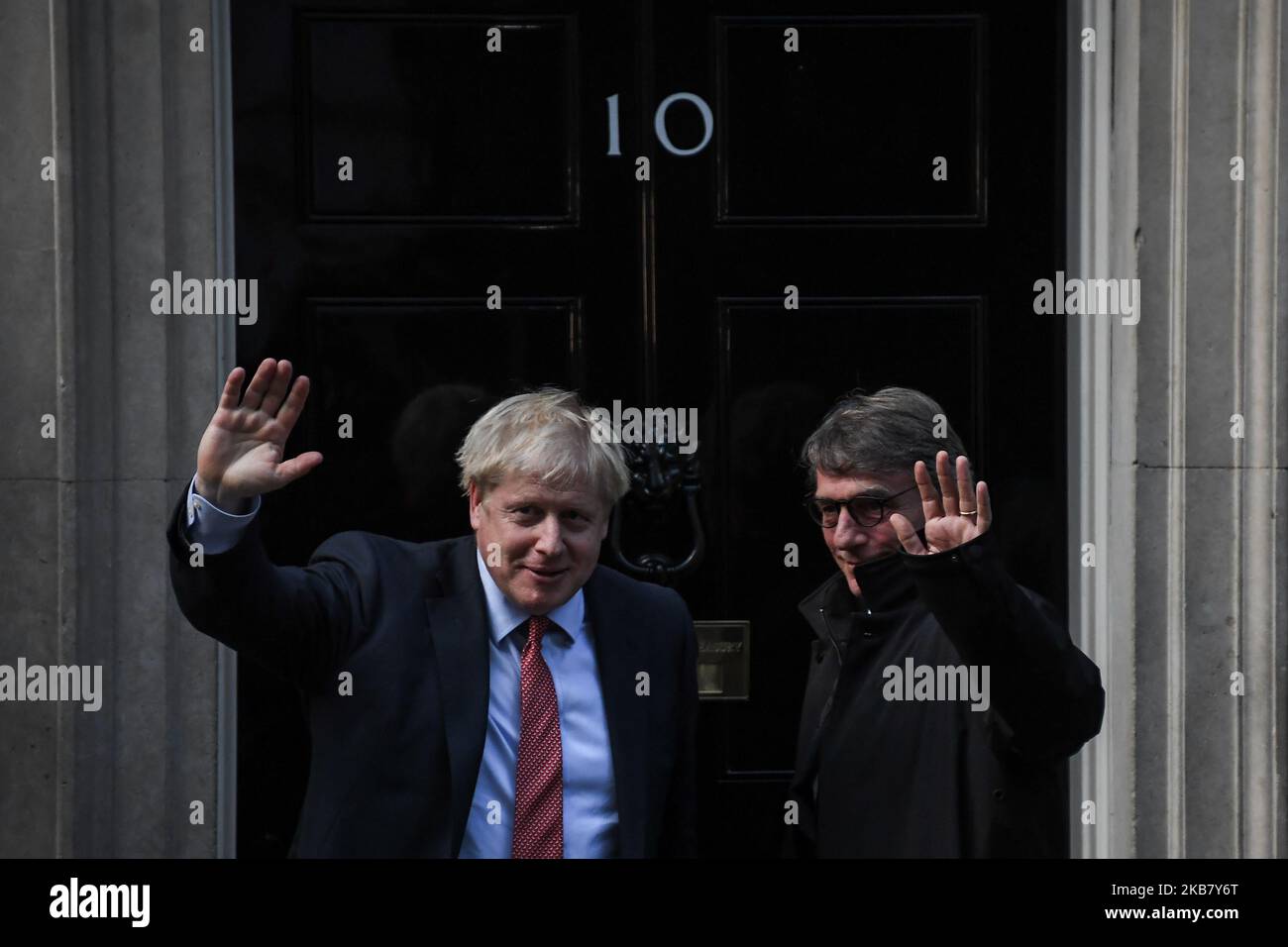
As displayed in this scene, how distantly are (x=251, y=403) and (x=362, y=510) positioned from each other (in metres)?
1.08

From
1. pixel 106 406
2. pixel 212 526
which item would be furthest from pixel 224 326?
pixel 212 526

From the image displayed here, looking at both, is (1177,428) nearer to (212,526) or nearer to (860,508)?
(860,508)

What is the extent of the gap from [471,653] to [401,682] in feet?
0.50

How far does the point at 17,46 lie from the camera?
3.50 metres

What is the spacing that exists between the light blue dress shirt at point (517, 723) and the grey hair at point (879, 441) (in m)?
0.64

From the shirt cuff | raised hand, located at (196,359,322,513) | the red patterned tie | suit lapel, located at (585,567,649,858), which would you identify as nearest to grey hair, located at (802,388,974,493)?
suit lapel, located at (585,567,649,858)

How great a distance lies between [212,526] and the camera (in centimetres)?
262

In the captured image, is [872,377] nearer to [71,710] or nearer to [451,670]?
[451,670]

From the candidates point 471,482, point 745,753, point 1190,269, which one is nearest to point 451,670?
point 471,482

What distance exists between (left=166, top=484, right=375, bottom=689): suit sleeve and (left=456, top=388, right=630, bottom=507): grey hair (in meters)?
0.34

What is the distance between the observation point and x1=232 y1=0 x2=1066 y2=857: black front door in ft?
12.3

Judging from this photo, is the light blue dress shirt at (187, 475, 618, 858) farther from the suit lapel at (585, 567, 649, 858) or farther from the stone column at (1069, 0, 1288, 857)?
the stone column at (1069, 0, 1288, 857)

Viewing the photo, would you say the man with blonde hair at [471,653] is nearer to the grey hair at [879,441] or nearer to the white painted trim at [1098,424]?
the grey hair at [879,441]

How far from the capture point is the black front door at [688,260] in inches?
148
